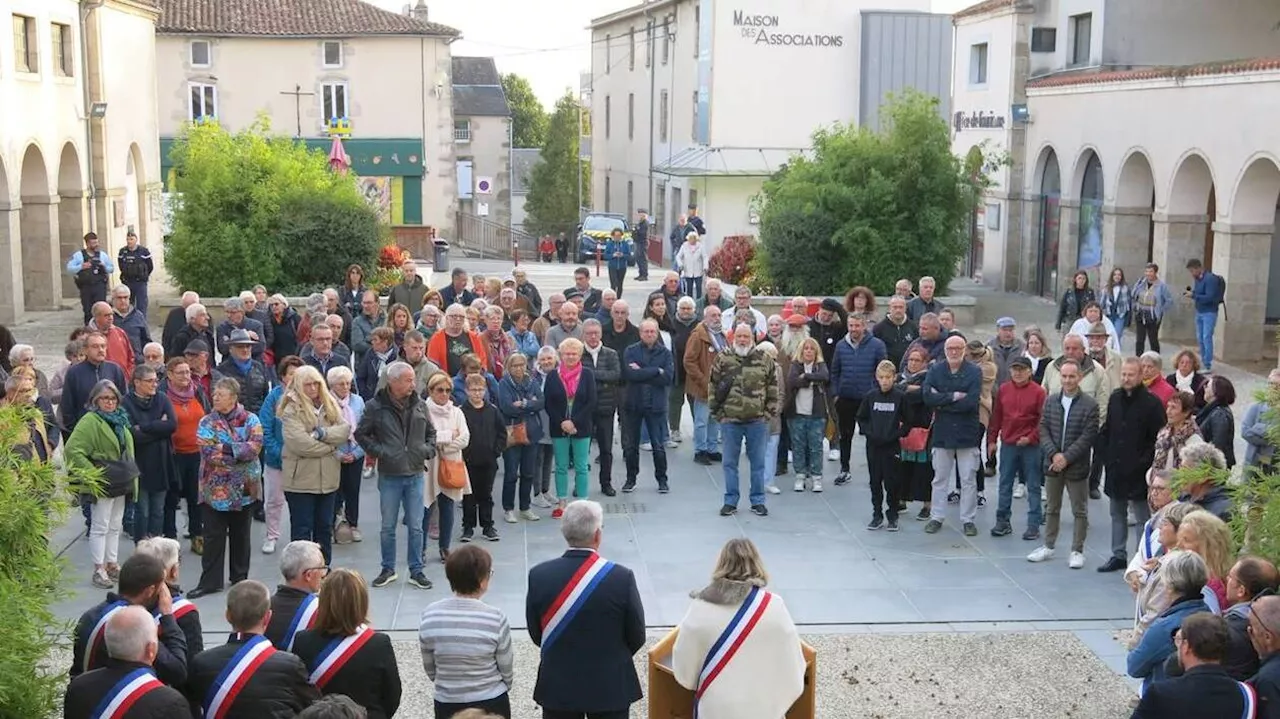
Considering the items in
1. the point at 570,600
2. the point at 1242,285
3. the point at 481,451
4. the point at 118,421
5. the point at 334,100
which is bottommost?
the point at 481,451

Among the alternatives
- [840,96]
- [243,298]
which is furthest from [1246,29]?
[243,298]

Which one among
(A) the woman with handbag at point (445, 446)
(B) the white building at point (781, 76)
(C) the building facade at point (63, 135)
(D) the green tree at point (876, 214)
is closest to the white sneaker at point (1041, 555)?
(A) the woman with handbag at point (445, 446)

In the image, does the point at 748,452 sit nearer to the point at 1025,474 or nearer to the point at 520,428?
the point at 520,428

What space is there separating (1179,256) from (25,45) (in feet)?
69.2

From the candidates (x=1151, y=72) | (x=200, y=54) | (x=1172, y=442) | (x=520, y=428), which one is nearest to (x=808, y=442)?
(x=520, y=428)

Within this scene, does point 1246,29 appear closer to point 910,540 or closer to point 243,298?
point 910,540

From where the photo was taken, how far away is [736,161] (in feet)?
133

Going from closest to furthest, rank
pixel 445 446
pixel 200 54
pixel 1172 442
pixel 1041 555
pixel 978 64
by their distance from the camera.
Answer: pixel 1172 442
pixel 445 446
pixel 1041 555
pixel 978 64
pixel 200 54

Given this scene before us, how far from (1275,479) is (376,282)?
19572 millimetres

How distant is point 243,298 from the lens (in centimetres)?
1470

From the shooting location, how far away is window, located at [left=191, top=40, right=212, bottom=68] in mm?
46562

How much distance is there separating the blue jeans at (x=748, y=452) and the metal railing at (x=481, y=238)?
1466 inches

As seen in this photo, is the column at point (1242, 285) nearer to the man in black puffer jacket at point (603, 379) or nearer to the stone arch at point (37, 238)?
the man in black puffer jacket at point (603, 379)

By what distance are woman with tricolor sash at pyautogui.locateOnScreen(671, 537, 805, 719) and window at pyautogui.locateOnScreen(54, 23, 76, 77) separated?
25553 mm
